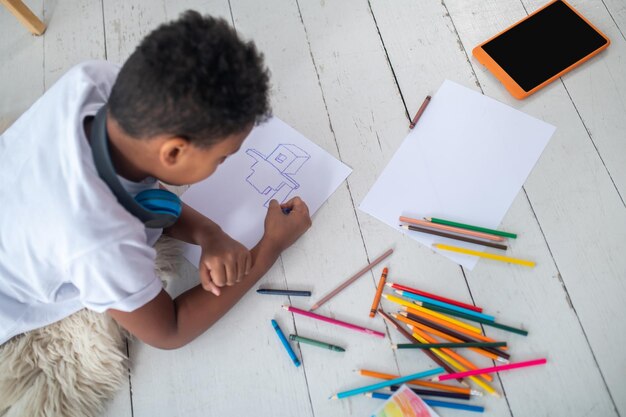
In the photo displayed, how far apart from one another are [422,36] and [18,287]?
81 centimetres

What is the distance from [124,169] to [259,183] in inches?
10.0

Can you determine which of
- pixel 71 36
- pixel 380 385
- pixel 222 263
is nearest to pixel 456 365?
pixel 380 385

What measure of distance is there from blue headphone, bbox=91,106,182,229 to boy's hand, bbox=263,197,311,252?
5.9 inches

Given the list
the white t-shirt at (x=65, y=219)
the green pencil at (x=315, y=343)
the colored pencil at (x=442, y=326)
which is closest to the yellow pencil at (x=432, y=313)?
the colored pencil at (x=442, y=326)

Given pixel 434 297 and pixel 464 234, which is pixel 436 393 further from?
pixel 464 234

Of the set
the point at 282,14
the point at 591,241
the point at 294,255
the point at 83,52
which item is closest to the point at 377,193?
the point at 294,255

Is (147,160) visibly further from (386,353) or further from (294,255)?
(386,353)

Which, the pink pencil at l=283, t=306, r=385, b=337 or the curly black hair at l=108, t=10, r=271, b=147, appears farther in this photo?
the pink pencil at l=283, t=306, r=385, b=337

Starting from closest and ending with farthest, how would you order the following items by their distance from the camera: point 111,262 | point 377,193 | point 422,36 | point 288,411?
point 111,262, point 288,411, point 377,193, point 422,36

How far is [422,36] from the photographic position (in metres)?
Answer: 0.89

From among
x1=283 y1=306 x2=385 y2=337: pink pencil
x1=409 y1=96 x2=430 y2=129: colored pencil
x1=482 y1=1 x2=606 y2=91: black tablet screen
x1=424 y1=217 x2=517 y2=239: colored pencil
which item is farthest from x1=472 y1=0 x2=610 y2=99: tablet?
x1=283 y1=306 x2=385 y2=337: pink pencil

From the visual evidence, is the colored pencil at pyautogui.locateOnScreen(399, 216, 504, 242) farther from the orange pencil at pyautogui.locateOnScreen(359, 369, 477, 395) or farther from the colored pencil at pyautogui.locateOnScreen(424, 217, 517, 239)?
the orange pencil at pyautogui.locateOnScreen(359, 369, 477, 395)

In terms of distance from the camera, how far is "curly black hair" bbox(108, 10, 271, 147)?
1.54 feet

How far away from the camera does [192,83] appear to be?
47 cm
